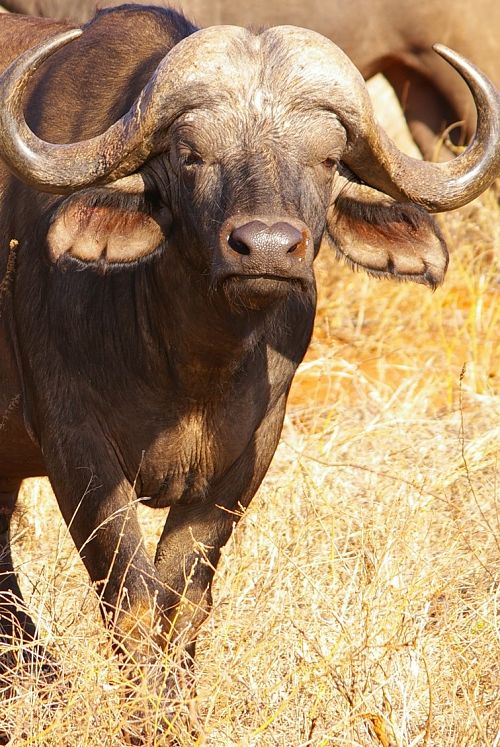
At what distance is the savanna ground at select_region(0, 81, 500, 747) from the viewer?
11.1 feet

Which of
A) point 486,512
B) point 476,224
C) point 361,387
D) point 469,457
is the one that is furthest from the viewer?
point 476,224

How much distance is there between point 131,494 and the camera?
13.3 feet

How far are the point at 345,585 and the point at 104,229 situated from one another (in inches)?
48.8

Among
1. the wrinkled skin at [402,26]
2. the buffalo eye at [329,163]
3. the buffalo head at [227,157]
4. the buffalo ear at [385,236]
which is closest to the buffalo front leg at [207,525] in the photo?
the buffalo ear at [385,236]

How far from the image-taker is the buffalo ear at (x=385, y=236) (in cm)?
403

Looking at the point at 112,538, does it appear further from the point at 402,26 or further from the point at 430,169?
the point at 402,26

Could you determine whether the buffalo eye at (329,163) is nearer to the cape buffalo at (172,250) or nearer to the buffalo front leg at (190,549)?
the cape buffalo at (172,250)

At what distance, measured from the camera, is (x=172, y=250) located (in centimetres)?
392

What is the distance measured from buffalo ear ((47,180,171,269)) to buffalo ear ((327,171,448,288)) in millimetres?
522

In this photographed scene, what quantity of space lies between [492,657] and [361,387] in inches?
105

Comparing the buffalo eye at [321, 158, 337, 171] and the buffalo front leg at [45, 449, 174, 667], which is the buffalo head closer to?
the buffalo eye at [321, 158, 337, 171]

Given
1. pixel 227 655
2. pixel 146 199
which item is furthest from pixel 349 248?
pixel 227 655

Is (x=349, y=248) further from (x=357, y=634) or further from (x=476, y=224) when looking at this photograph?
(x=476, y=224)

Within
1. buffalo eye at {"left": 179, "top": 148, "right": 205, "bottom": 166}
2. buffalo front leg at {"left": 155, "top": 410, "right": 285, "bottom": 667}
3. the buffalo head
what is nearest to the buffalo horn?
the buffalo head
